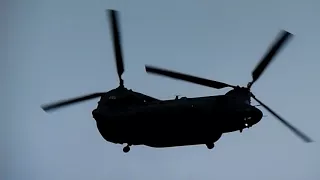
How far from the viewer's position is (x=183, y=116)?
27031mm

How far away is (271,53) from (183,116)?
4849mm

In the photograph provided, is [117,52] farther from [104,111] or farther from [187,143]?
[187,143]

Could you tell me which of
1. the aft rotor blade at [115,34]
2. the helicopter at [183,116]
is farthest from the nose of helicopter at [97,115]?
the aft rotor blade at [115,34]

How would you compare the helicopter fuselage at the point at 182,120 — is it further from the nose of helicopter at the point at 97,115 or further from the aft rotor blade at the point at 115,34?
the aft rotor blade at the point at 115,34

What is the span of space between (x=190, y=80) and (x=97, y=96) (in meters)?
5.34

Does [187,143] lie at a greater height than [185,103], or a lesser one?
lesser

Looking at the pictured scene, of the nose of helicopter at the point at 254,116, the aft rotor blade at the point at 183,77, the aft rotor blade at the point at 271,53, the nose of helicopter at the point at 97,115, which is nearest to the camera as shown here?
the nose of helicopter at the point at 254,116

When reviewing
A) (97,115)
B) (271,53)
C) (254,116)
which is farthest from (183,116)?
(271,53)

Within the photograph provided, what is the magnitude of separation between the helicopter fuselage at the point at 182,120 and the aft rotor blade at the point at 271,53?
187cm

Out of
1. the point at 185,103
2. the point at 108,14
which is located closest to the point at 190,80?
the point at 185,103

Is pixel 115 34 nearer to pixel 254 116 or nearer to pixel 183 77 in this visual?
pixel 183 77

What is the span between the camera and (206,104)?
26953mm

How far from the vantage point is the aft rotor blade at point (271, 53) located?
89.2 ft

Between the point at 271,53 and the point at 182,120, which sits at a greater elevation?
the point at 271,53
